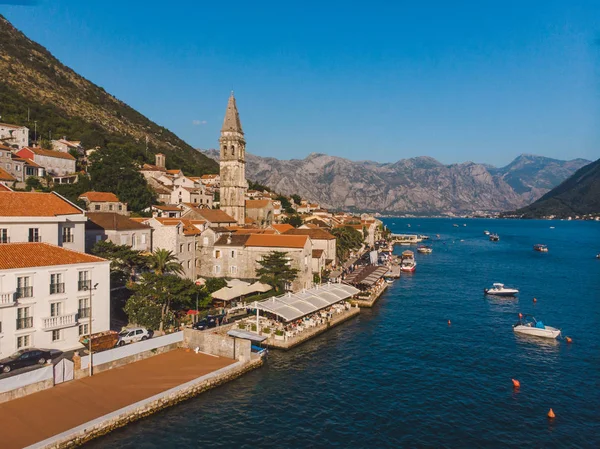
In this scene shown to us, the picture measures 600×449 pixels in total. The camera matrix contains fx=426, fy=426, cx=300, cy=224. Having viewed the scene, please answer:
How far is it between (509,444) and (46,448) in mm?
21256

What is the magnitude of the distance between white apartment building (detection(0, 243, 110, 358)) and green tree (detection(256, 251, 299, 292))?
65.6 ft

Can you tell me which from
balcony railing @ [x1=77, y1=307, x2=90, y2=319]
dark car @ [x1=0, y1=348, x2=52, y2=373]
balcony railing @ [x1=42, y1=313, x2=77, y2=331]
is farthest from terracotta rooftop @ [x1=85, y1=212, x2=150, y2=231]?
dark car @ [x1=0, y1=348, x2=52, y2=373]

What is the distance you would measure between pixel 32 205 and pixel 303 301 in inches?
920

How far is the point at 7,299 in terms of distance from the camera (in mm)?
23844

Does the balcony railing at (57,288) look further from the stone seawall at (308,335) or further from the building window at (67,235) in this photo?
the stone seawall at (308,335)

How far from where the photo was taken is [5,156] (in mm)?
61750

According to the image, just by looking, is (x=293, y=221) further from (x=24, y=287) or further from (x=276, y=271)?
(x=24, y=287)

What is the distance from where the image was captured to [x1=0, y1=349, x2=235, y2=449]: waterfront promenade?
61.2ft

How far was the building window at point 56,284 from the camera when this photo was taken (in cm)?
2623

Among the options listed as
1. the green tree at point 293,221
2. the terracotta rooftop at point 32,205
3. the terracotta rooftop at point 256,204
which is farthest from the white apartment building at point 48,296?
the green tree at point 293,221

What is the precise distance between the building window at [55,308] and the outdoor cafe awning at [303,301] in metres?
14.5

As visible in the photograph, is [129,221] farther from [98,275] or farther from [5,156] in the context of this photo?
[5,156]

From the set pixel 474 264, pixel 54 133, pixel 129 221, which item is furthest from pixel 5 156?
pixel 474 264

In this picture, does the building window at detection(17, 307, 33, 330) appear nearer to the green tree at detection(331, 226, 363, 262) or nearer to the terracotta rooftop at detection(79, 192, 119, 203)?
the terracotta rooftop at detection(79, 192, 119, 203)
